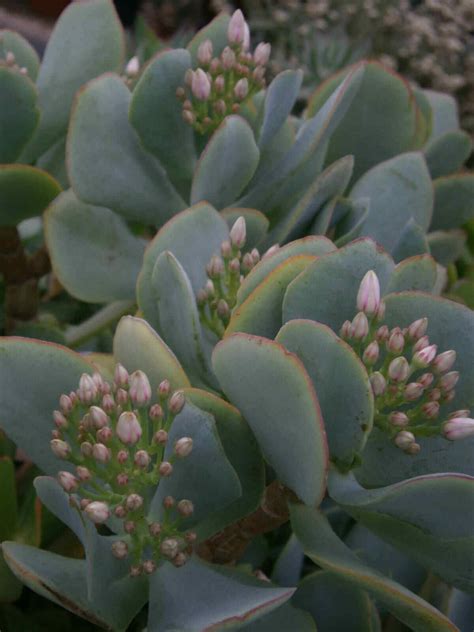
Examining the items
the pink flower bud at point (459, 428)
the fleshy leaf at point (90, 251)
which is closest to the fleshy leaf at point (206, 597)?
the pink flower bud at point (459, 428)

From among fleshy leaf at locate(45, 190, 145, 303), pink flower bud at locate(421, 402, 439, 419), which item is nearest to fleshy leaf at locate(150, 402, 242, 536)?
pink flower bud at locate(421, 402, 439, 419)

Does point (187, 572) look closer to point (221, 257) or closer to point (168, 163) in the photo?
point (221, 257)

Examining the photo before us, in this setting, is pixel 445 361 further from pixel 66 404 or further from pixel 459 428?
pixel 66 404

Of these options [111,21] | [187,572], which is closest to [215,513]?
[187,572]

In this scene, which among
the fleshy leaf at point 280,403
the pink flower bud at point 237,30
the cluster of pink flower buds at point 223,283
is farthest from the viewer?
the pink flower bud at point 237,30

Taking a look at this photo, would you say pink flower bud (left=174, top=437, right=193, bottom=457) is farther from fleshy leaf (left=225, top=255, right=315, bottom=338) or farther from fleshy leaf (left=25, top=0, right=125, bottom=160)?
fleshy leaf (left=25, top=0, right=125, bottom=160)

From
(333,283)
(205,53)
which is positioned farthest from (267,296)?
(205,53)

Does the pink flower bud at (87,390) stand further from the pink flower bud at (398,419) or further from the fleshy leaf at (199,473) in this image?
the pink flower bud at (398,419)
